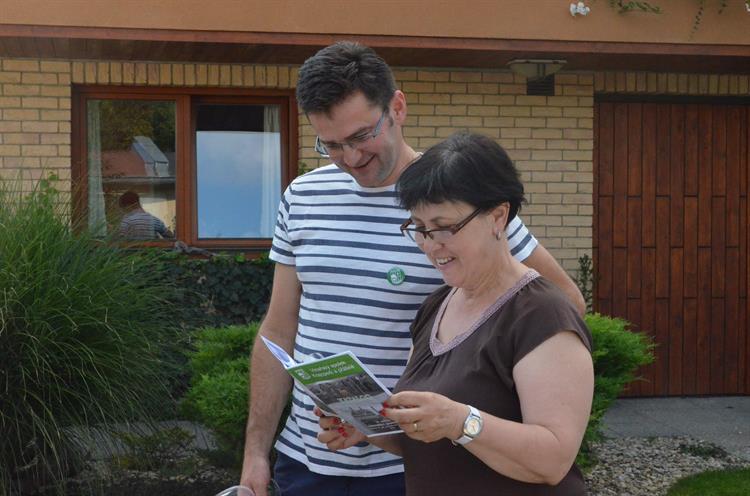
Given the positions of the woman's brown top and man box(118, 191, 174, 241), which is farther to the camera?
man box(118, 191, 174, 241)

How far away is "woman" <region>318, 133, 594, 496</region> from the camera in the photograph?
2102mm

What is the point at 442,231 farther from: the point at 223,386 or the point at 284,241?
the point at 223,386

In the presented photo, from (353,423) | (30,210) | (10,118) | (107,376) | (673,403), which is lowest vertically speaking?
(673,403)

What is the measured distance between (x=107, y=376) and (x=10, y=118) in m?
3.37

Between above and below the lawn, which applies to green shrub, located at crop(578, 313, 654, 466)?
above

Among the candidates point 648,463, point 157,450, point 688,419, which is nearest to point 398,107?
point 157,450

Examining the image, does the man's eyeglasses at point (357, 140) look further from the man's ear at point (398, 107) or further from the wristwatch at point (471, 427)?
the wristwatch at point (471, 427)

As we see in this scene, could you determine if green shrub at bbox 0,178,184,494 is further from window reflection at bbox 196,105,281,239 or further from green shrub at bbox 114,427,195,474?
window reflection at bbox 196,105,281,239

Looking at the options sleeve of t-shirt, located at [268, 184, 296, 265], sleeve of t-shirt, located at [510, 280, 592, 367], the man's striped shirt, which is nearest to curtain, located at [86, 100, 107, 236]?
sleeve of t-shirt, located at [268, 184, 296, 265]

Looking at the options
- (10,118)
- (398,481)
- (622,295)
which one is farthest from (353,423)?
(622,295)

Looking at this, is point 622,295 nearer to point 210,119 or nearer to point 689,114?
point 689,114

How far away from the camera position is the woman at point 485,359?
6.89ft

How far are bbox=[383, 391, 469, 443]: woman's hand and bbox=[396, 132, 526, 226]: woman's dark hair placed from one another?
440mm

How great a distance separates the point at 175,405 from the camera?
6.07 metres
